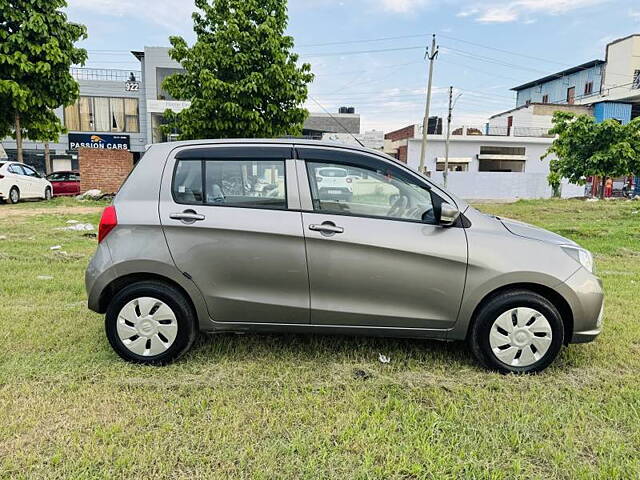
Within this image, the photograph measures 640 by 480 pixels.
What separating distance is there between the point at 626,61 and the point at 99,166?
141 ft

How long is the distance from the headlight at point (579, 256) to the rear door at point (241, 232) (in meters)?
1.89

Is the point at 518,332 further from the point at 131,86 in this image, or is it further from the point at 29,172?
the point at 131,86

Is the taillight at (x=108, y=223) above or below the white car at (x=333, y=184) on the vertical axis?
below

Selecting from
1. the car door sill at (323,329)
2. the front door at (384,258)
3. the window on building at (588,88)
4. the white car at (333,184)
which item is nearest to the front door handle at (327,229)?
the front door at (384,258)

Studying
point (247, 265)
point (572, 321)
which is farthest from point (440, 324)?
point (247, 265)

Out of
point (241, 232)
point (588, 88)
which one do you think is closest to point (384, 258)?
point (241, 232)

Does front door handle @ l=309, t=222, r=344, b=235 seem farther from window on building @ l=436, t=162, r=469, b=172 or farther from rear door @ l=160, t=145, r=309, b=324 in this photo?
window on building @ l=436, t=162, r=469, b=172

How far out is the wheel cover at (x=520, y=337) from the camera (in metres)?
3.21

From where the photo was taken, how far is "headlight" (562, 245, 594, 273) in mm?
3297

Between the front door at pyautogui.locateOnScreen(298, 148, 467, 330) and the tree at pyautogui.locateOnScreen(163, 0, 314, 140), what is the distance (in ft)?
35.6

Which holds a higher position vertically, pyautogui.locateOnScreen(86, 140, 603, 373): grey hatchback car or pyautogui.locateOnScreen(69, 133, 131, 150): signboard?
pyautogui.locateOnScreen(69, 133, 131, 150): signboard

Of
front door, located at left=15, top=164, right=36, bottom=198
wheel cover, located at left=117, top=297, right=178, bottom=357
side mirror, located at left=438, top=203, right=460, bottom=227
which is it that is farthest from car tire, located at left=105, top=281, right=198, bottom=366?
front door, located at left=15, top=164, right=36, bottom=198

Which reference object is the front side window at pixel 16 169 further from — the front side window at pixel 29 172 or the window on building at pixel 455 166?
the window on building at pixel 455 166

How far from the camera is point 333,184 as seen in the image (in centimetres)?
337
